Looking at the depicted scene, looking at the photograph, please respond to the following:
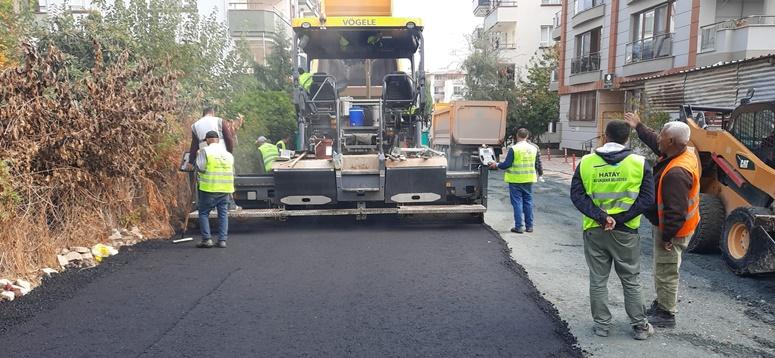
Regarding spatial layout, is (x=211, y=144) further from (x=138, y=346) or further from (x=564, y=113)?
(x=564, y=113)

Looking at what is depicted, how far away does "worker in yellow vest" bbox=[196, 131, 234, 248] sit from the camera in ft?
23.3

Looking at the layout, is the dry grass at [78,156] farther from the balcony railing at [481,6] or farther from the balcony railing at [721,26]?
the balcony railing at [481,6]

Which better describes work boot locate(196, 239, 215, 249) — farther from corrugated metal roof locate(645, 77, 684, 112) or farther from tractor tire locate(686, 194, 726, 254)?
corrugated metal roof locate(645, 77, 684, 112)

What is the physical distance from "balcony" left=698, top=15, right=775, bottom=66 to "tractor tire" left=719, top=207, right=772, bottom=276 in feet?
38.3

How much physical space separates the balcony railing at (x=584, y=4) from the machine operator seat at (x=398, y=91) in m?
18.1

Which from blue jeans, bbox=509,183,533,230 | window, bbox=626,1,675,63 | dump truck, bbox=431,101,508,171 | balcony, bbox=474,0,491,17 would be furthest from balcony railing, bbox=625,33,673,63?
balcony, bbox=474,0,491,17

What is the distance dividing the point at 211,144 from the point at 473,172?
353 cm

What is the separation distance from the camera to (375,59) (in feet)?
31.7

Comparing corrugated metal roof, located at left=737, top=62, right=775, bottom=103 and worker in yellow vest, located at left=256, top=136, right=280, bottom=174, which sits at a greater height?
corrugated metal roof, located at left=737, top=62, right=775, bottom=103

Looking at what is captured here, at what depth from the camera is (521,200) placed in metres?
8.42

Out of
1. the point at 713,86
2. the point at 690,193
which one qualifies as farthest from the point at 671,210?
the point at 713,86

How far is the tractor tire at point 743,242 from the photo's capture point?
18.2 ft

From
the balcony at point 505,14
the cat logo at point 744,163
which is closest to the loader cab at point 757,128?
the cat logo at point 744,163

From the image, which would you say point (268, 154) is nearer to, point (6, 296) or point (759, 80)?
point (6, 296)
